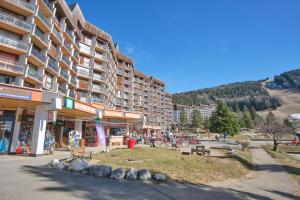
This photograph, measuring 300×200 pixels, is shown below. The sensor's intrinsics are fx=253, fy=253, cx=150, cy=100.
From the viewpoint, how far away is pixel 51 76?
121 feet

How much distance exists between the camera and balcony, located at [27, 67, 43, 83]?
31.3 meters

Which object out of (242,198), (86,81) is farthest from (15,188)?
(86,81)

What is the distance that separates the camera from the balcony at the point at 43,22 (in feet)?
105

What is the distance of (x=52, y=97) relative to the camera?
61.1 ft

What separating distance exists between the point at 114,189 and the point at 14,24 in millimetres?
26971

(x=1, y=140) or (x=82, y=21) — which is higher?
(x=82, y=21)

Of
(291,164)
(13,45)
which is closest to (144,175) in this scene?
(291,164)

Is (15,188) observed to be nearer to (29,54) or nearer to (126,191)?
(126,191)

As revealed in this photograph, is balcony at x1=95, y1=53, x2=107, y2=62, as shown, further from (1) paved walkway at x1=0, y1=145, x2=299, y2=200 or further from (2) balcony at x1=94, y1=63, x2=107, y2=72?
(1) paved walkway at x1=0, y1=145, x2=299, y2=200

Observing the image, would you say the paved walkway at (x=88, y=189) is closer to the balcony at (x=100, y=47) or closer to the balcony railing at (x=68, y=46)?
the balcony railing at (x=68, y=46)

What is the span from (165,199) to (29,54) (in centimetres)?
2776

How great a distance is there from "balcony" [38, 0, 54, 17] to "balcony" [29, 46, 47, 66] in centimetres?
548

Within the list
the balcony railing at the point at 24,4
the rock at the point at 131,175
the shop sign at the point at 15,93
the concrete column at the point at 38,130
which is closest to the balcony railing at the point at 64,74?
the balcony railing at the point at 24,4

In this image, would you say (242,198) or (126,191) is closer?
(126,191)
